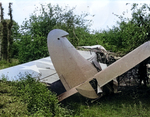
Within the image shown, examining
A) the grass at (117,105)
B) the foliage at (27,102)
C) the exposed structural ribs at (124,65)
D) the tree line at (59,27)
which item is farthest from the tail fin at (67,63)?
the tree line at (59,27)

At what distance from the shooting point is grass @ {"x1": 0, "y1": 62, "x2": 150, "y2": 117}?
188 inches

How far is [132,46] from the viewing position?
11.2 metres

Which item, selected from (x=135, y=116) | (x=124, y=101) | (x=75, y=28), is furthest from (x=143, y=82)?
(x=75, y=28)

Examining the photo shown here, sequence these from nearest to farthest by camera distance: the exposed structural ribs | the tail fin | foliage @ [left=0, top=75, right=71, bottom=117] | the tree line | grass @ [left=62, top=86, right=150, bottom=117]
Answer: foliage @ [left=0, top=75, right=71, bottom=117], the exposed structural ribs, grass @ [left=62, top=86, right=150, bottom=117], the tail fin, the tree line

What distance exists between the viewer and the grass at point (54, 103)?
15.6 ft

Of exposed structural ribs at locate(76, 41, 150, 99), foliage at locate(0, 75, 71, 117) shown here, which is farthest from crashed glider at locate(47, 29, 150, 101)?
foliage at locate(0, 75, 71, 117)

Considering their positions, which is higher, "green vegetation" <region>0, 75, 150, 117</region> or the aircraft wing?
the aircraft wing

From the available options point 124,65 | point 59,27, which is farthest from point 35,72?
point 59,27

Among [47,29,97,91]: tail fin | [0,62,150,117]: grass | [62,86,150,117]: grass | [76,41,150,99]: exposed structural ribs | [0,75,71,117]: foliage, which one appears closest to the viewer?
[0,75,71,117]: foliage

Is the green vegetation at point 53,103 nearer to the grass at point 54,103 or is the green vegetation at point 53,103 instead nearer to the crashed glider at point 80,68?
the grass at point 54,103

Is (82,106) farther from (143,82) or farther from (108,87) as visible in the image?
(143,82)

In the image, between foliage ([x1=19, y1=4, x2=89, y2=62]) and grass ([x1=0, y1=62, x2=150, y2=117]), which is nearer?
grass ([x1=0, y1=62, x2=150, y2=117])

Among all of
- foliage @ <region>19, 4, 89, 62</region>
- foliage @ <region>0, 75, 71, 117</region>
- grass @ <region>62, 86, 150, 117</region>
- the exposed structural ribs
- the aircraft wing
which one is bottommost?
grass @ <region>62, 86, 150, 117</region>

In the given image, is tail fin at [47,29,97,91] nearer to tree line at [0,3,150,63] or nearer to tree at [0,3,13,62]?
tree line at [0,3,150,63]
